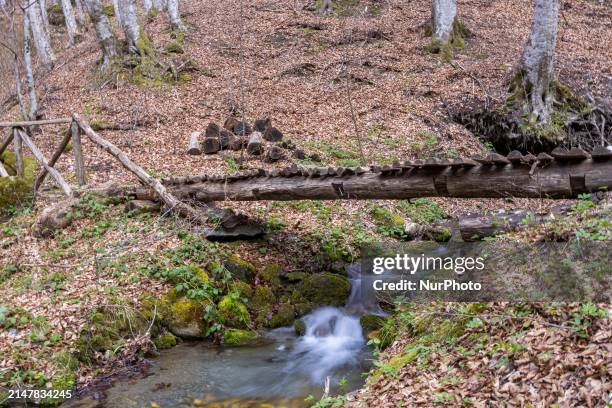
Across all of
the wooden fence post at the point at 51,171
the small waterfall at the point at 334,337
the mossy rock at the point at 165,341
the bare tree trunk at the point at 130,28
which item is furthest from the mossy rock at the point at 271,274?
the bare tree trunk at the point at 130,28

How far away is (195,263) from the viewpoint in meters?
8.34

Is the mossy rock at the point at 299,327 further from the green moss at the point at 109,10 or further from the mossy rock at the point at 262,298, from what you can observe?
the green moss at the point at 109,10

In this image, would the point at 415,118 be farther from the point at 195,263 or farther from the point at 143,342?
the point at 143,342

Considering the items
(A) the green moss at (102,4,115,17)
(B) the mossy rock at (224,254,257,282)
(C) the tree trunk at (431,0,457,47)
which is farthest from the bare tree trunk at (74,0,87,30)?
(B) the mossy rock at (224,254,257,282)

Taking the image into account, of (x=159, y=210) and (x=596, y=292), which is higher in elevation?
(x=159, y=210)

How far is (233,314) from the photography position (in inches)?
309

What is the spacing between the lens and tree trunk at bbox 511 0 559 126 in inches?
506

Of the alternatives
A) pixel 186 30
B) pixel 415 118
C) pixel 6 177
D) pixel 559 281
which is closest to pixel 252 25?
pixel 186 30

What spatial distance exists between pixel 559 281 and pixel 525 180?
1.70m

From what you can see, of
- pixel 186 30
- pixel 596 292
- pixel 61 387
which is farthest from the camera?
pixel 186 30

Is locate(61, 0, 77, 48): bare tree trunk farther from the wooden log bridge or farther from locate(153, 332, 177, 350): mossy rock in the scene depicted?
locate(153, 332, 177, 350): mossy rock

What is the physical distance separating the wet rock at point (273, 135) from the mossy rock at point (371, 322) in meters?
6.45

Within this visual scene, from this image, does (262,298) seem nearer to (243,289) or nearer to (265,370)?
(243,289)

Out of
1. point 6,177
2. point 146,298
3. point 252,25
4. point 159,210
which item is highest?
point 252,25
